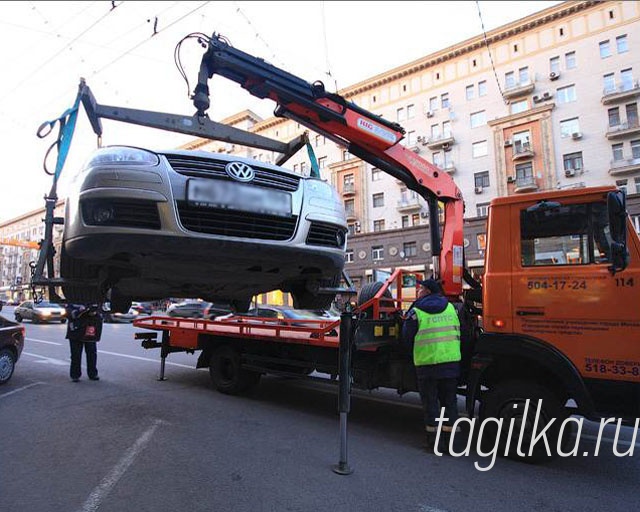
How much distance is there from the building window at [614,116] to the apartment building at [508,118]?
7 centimetres

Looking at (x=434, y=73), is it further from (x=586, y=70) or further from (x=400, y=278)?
(x=400, y=278)

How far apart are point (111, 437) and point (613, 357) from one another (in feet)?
16.4

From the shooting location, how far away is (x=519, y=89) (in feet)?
109

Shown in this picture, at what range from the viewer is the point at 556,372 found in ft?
13.2

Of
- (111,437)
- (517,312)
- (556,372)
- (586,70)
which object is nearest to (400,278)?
(517,312)

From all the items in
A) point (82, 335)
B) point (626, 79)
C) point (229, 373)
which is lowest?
point (229, 373)

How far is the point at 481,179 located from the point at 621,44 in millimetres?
12461

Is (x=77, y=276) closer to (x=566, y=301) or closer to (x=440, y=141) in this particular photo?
(x=566, y=301)

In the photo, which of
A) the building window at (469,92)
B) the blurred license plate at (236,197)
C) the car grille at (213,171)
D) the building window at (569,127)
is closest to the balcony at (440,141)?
the building window at (469,92)

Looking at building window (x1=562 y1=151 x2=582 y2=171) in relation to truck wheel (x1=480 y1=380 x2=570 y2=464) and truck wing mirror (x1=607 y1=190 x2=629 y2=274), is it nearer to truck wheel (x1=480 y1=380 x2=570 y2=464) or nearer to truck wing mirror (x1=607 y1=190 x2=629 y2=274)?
truck wing mirror (x1=607 y1=190 x2=629 y2=274)

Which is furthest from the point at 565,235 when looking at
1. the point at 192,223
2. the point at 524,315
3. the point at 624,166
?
the point at 624,166

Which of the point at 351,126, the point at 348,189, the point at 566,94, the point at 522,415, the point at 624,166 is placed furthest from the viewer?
the point at 348,189

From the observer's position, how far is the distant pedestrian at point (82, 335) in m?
7.72

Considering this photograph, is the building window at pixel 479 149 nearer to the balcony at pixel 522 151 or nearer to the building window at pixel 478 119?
the building window at pixel 478 119
